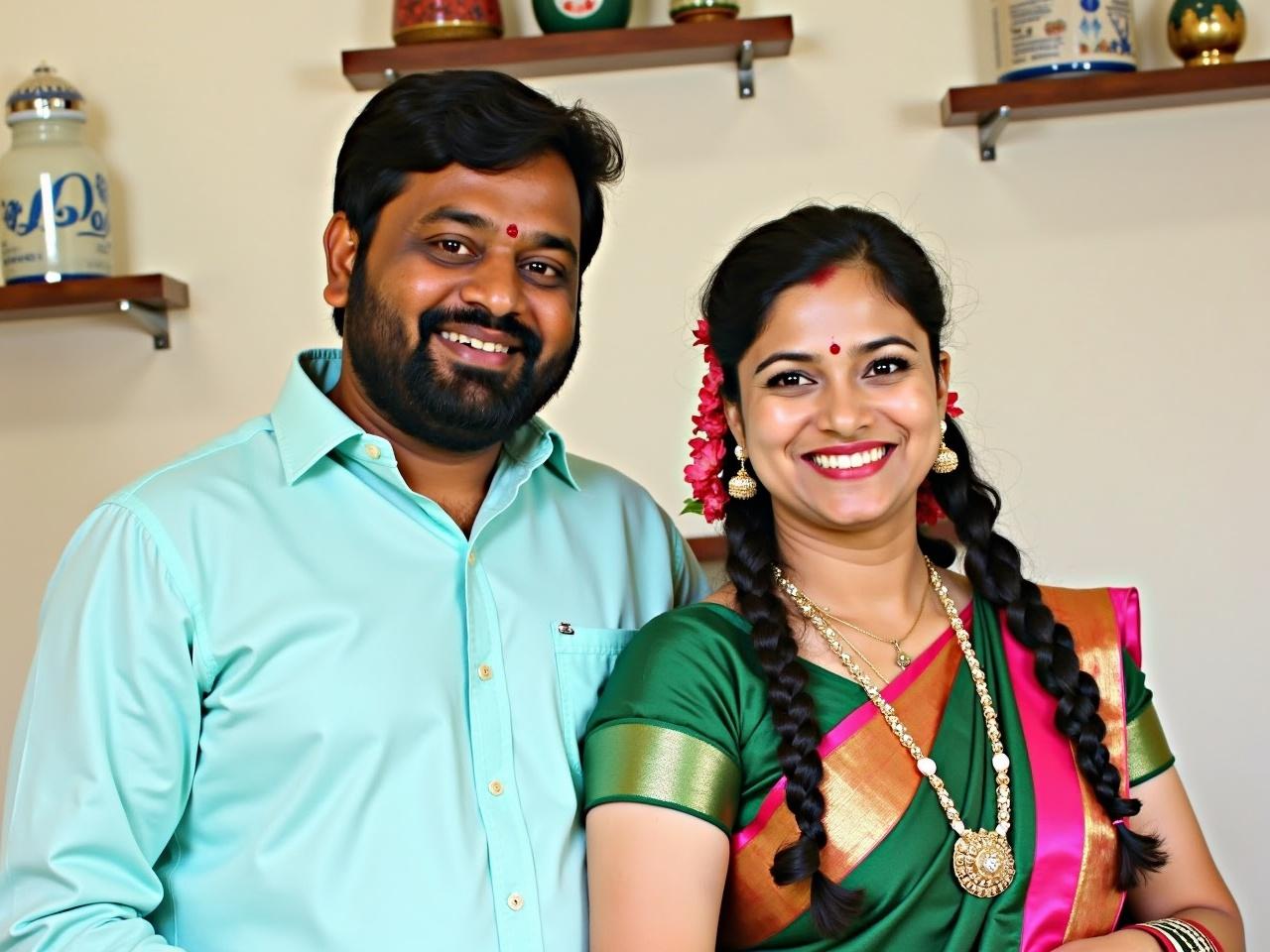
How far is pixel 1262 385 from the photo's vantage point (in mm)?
2816

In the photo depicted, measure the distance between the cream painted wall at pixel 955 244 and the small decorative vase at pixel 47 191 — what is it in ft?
0.47

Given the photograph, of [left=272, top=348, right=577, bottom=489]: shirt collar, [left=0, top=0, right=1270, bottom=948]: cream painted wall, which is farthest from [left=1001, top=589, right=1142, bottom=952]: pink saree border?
[left=0, top=0, right=1270, bottom=948]: cream painted wall

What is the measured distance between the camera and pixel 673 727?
66.2 inches

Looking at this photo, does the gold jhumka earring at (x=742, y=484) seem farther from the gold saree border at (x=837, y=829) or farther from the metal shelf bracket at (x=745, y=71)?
the metal shelf bracket at (x=745, y=71)

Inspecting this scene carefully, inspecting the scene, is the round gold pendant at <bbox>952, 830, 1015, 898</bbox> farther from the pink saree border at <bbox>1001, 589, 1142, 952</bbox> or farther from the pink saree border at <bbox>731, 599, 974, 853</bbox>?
the pink saree border at <bbox>731, 599, 974, 853</bbox>

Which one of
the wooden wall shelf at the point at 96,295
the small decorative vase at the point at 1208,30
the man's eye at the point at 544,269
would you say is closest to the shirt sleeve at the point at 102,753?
the man's eye at the point at 544,269

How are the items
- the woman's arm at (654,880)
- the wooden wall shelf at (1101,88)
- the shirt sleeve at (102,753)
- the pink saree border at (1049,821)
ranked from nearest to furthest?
1. the shirt sleeve at (102,753)
2. the woman's arm at (654,880)
3. the pink saree border at (1049,821)
4. the wooden wall shelf at (1101,88)

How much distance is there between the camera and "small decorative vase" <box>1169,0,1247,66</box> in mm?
2676

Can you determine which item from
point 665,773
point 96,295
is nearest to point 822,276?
point 665,773

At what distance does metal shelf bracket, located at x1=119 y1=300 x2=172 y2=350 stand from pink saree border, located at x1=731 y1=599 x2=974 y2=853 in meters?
1.58

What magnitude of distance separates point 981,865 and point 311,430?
0.85 m

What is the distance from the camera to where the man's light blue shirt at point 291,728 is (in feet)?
5.07

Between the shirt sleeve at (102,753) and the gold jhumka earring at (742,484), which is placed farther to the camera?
the gold jhumka earring at (742,484)

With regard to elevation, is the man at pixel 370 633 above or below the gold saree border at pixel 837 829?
above
